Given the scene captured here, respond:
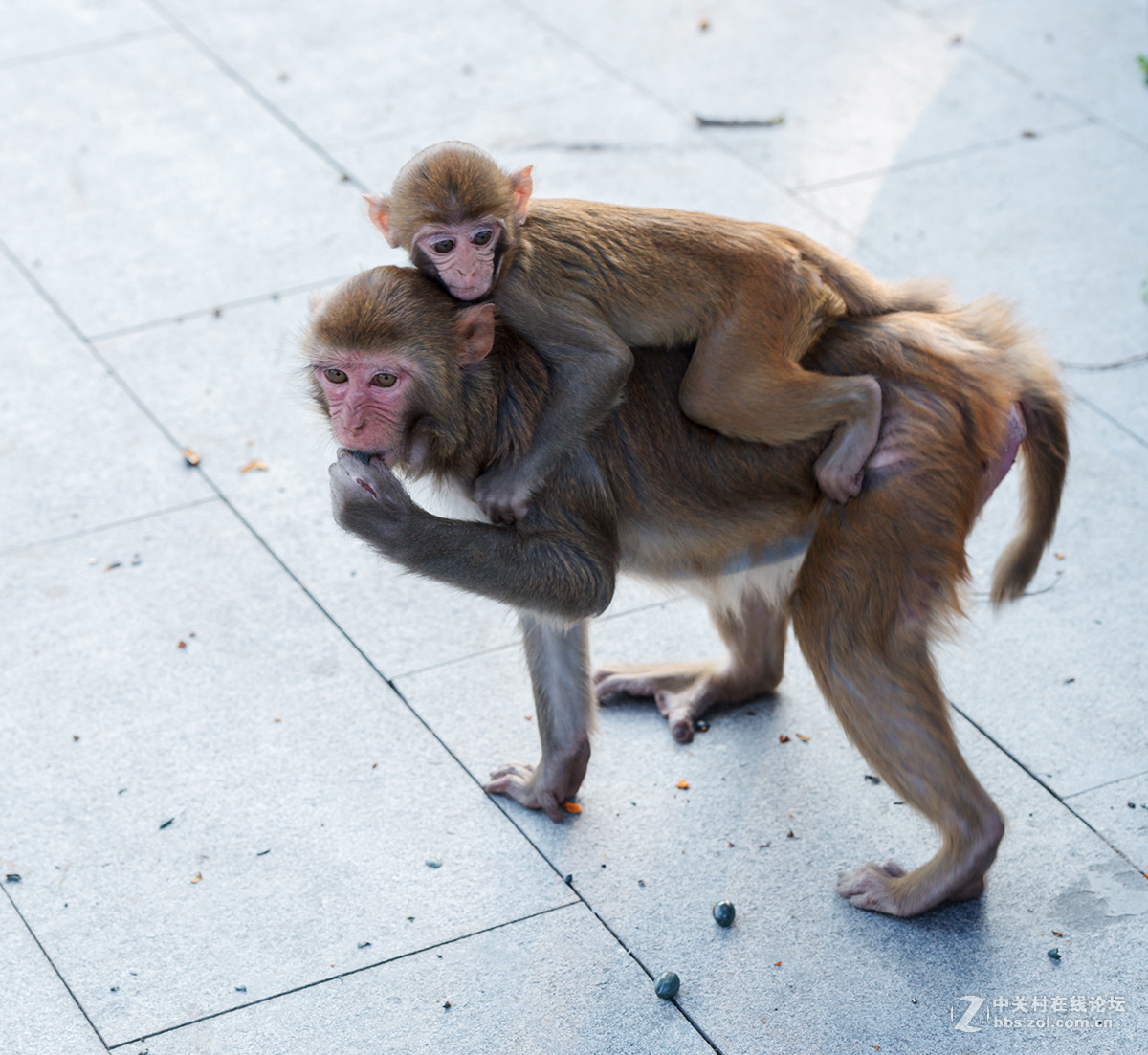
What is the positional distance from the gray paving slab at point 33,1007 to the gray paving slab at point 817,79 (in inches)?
218

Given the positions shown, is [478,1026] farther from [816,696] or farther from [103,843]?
[816,696]

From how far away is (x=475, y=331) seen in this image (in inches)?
146

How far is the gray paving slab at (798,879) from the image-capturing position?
13.0ft

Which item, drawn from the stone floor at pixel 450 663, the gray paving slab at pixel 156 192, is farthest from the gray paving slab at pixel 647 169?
the gray paving slab at pixel 156 192

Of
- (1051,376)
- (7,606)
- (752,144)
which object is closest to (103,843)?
(7,606)

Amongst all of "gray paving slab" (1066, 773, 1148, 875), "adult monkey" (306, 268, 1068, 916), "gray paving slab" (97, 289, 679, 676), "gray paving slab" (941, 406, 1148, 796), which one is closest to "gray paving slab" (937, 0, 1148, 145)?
"gray paving slab" (941, 406, 1148, 796)

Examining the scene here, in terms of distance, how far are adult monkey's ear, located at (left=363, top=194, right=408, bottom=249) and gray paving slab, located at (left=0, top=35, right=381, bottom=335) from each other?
137 inches

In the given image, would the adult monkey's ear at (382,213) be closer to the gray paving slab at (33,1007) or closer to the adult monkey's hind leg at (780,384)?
the adult monkey's hind leg at (780,384)

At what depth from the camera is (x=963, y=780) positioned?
13.0ft

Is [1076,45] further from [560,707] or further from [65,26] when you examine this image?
[560,707]

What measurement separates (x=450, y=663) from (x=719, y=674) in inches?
38.2

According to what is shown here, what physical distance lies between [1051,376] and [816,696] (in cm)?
146

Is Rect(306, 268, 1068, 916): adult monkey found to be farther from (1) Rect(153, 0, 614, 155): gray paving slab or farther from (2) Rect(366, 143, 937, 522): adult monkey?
(1) Rect(153, 0, 614, 155): gray paving slab

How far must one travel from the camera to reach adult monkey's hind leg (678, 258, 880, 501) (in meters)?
3.84
